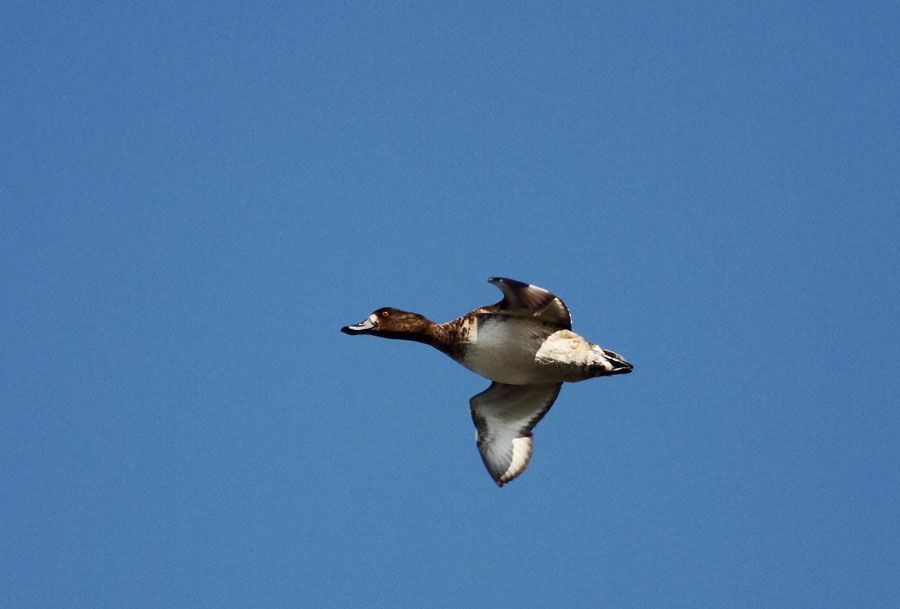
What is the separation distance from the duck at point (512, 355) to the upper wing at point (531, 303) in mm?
12

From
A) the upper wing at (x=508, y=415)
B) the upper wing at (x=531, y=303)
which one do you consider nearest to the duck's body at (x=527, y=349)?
the upper wing at (x=531, y=303)

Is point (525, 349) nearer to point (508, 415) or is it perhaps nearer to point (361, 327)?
point (508, 415)

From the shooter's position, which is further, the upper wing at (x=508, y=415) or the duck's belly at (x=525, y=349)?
the upper wing at (x=508, y=415)

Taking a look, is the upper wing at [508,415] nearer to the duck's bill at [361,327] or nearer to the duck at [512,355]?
the duck at [512,355]

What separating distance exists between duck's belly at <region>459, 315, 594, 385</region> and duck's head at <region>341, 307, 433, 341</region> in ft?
2.38

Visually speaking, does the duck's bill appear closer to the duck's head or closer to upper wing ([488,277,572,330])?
the duck's head

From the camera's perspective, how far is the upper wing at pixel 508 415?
55.7ft

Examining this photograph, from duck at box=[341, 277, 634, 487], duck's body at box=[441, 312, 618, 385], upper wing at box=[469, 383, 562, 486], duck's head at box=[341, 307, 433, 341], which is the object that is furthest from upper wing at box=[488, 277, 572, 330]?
upper wing at box=[469, 383, 562, 486]

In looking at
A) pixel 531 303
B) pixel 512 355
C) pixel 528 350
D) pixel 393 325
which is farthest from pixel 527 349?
pixel 393 325

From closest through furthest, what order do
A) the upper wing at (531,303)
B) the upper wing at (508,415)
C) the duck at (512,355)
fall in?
the upper wing at (531,303) < the duck at (512,355) < the upper wing at (508,415)

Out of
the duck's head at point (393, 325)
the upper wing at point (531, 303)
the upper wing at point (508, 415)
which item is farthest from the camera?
the upper wing at point (508, 415)

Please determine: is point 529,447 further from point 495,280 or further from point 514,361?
point 495,280

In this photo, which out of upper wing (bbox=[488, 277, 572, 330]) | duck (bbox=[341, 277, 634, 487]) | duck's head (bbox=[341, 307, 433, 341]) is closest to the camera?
upper wing (bbox=[488, 277, 572, 330])

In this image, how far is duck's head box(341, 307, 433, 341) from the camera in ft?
54.5
